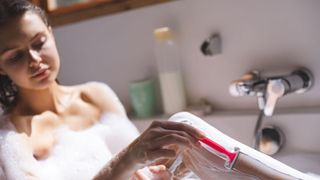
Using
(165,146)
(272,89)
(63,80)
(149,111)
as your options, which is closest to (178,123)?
(165,146)

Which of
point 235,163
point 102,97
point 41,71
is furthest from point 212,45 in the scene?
point 235,163

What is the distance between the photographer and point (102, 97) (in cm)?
120

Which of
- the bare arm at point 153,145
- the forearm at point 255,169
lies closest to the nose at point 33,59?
the bare arm at point 153,145

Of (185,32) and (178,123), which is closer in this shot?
(178,123)

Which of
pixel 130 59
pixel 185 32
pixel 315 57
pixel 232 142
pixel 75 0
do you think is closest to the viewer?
pixel 232 142

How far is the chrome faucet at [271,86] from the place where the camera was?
998mm

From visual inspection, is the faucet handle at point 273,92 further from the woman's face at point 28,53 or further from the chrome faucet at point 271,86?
the woman's face at point 28,53

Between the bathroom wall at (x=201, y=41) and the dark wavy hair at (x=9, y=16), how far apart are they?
1.31 ft

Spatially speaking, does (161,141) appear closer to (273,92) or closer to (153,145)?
(153,145)

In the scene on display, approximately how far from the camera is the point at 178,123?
72cm

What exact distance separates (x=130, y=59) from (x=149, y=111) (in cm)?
20

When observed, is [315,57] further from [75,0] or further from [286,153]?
[75,0]

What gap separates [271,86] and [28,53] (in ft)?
1.94

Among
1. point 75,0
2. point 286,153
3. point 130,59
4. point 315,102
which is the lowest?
point 286,153
